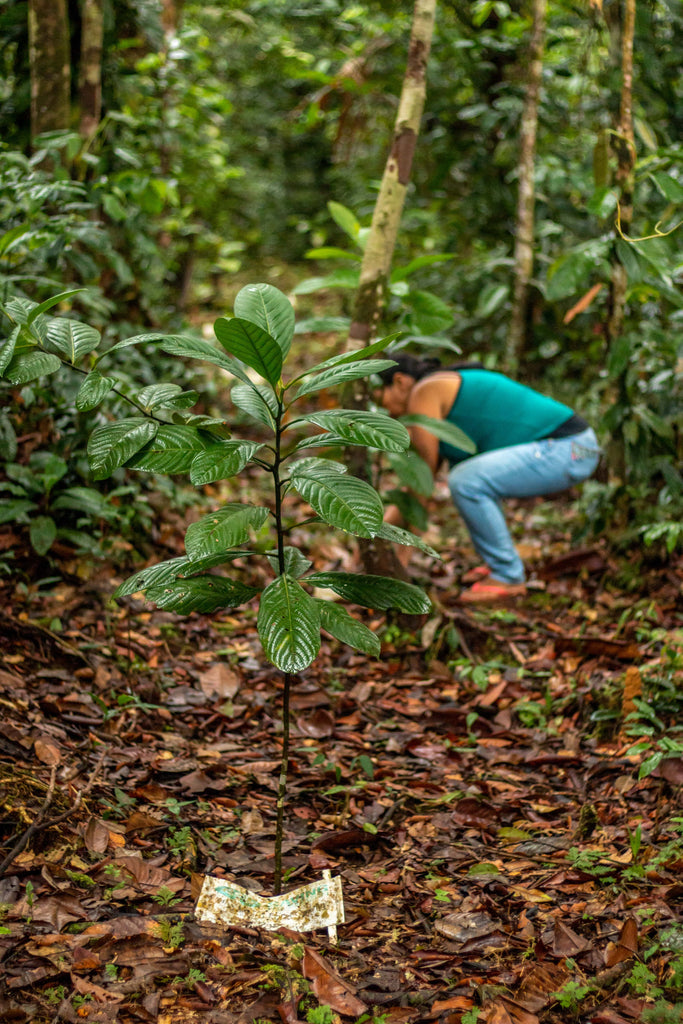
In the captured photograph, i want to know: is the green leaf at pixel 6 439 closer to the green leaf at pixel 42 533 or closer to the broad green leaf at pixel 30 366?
the green leaf at pixel 42 533

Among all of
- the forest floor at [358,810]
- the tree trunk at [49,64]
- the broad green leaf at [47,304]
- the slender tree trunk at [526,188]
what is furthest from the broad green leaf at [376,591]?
the slender tree trunk at [526,188]

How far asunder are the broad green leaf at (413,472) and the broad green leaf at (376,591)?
1.60m

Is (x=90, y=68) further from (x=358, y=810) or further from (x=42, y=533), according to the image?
(x=358, y=810)

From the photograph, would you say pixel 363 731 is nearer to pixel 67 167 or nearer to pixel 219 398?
pixel 67 167

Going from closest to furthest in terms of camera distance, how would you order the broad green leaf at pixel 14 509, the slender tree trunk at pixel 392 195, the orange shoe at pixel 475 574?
1. the broad green leaf at pixel 14 509
2. the slender tree trunk at pixel 392 195
3. the orange shoe at pixel 475 574

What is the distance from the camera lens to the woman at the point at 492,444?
3977mm

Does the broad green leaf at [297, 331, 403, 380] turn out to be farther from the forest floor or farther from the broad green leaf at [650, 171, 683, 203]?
the broad green leaf at [650, 171, 683, 203]

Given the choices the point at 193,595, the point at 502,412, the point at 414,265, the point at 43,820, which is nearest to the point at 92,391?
the point at 193,595

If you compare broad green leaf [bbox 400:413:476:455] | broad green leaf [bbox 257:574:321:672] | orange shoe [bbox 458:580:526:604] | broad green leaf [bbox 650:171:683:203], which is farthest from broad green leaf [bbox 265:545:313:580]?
broad green leaf [bbox 650:171:683:203]

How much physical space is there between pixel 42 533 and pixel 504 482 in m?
2.14

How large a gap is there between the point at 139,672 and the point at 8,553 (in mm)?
643

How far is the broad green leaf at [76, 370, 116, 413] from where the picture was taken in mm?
1844

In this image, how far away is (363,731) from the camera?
2.98 m

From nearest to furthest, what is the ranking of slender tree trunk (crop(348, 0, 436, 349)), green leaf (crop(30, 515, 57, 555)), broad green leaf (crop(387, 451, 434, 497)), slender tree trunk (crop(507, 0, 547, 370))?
green leaf (crop(30, 515, 57, 555))
slender tree trunk (crop(348, 0, 436, 349))
broad green leaf (crop(387, 451, 434, 497))
slender tree trunk (crop(507, 0, 547, 370))
